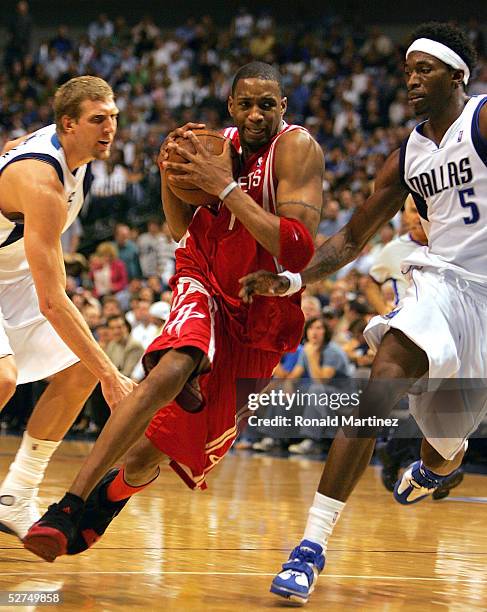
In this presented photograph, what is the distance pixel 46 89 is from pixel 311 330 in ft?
38.6

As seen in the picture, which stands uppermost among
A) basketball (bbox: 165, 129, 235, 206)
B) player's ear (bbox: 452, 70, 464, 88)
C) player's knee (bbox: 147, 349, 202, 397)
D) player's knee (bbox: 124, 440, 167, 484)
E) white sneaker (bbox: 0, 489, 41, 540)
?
player's ear (bbox: 452, 70, 464, 88)

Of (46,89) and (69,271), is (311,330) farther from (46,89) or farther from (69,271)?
(46,89)

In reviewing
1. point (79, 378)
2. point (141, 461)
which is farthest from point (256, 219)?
point (79, 378)

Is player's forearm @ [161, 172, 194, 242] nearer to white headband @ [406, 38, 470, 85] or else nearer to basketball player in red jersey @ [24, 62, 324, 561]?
basketball player in red jersey @ [24, 62, 324, 561]

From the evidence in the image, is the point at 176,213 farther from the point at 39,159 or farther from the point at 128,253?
the point at 128,253

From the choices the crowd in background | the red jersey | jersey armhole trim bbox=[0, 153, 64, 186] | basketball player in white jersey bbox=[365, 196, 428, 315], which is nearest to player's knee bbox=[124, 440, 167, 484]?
the red jersey

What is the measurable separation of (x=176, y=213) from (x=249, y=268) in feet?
1.35

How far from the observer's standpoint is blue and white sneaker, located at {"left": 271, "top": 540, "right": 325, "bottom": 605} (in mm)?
3625

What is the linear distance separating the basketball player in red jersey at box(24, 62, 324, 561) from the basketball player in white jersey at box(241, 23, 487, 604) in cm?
23

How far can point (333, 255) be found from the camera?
14.0 ft

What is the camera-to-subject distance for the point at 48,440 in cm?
475

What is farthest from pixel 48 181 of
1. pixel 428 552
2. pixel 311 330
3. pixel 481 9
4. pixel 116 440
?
pixel 481 9

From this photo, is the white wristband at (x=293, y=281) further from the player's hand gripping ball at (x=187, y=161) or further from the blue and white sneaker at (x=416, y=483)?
the blue and white sneaker at (x=416, y=483)

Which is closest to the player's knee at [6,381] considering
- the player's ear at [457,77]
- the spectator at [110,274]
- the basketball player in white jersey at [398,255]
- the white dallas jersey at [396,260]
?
the player's ear at [457,77]
